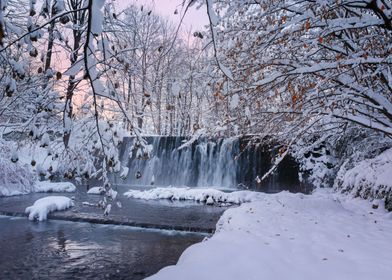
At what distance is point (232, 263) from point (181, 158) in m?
17.2

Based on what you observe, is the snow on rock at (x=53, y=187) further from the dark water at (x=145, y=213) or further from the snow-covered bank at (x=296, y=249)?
the snow-covered bank at (x=296, y=249)

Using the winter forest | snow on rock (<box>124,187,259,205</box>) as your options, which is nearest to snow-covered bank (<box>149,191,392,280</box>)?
the winter forest

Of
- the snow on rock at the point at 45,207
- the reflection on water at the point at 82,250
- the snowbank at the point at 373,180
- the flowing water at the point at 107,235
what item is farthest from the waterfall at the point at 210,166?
the reflection on water at the point at 82,250

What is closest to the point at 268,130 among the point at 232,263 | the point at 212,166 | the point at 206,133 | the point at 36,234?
the point at 206,133

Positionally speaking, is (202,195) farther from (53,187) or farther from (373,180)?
(373,180)

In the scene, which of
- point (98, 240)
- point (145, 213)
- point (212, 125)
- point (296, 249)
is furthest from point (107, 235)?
point (296, 249)

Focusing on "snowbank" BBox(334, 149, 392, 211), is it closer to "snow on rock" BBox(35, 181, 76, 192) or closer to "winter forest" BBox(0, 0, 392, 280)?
"winter forest" BBox(0, 0, 392, 280)

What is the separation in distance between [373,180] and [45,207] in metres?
9.78

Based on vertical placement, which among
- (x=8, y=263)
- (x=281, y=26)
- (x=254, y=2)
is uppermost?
(x=254, y=2)

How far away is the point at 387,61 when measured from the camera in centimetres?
537

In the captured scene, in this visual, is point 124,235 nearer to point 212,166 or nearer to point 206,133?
point 206,133

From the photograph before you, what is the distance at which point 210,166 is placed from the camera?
20500 mm

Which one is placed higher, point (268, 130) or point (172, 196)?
point (268, 130)

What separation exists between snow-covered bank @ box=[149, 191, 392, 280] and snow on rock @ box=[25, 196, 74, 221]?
647 centimetres
